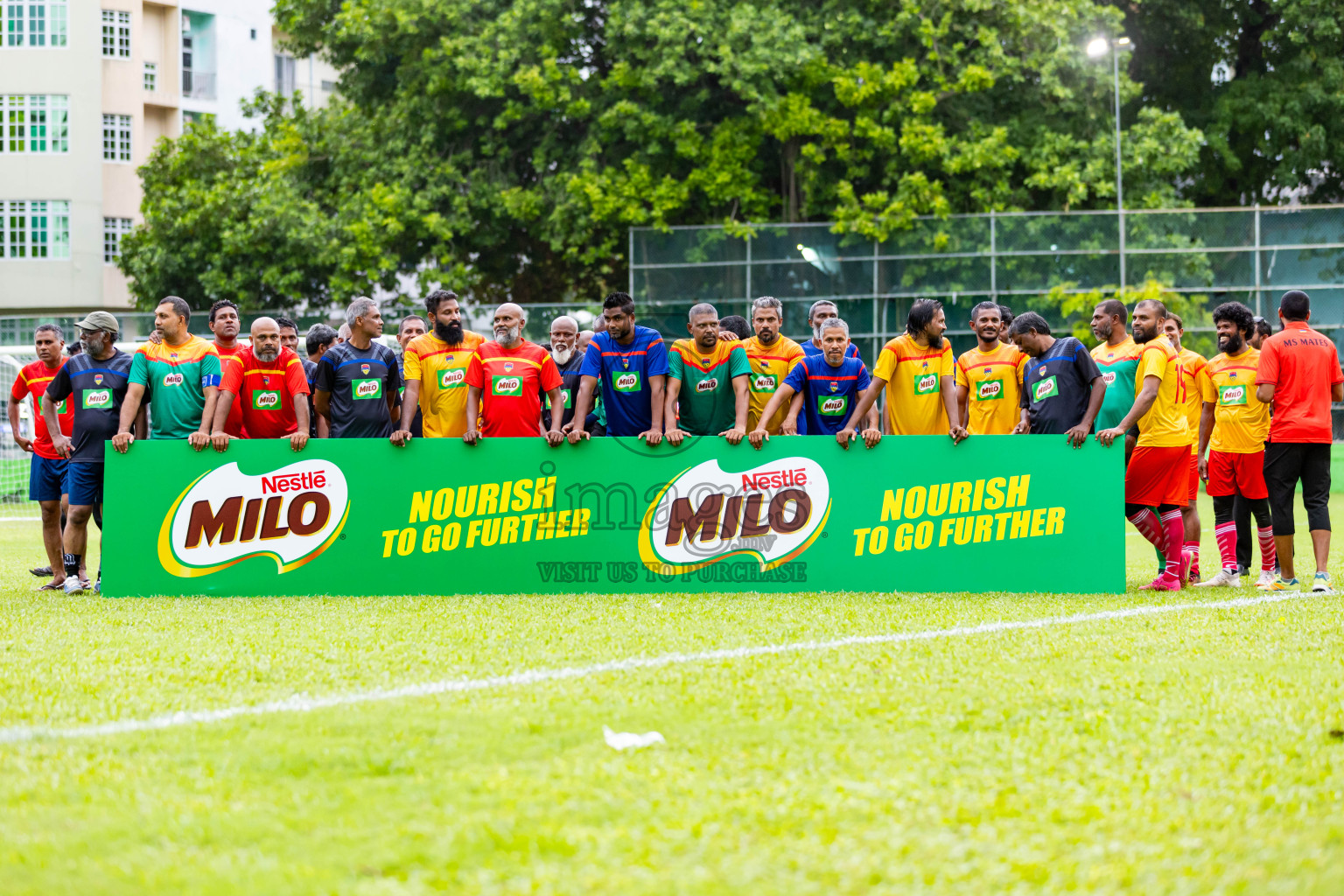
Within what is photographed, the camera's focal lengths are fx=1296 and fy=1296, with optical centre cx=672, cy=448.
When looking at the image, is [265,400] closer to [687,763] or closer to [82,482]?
[82,482]

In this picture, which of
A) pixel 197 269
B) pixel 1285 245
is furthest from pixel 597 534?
pixel 197 269

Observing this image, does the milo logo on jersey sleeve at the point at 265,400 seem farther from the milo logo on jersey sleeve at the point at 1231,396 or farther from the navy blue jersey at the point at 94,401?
the milo logo on jersey sleeve at the point at 1231,396

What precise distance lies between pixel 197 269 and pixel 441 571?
80.4ft

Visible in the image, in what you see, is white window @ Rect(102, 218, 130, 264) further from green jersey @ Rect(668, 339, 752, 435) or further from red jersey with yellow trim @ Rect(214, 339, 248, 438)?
green jersey @ Rect(668, 339, 752, 435)

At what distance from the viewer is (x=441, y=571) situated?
349 inches

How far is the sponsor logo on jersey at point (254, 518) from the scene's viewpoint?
8.91 meters

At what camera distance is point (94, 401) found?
31.1 feet

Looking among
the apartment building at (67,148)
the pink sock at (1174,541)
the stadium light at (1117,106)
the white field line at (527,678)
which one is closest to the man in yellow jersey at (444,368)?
the white field line at (527,678)

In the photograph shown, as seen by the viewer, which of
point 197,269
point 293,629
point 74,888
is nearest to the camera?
point 74,888

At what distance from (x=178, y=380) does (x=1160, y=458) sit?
7.12 metres

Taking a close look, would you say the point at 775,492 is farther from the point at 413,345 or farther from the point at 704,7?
the point at 704,7

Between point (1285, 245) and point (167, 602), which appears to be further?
point (1285, 245)

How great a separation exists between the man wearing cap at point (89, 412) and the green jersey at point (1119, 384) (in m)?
7.00

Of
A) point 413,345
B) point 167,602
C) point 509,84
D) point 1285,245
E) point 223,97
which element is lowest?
point 167,602
